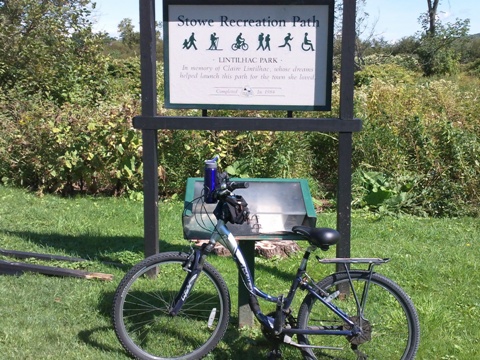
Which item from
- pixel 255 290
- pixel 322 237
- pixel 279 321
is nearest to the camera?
pixel 322 237

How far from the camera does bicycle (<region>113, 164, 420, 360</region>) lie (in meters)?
3.43

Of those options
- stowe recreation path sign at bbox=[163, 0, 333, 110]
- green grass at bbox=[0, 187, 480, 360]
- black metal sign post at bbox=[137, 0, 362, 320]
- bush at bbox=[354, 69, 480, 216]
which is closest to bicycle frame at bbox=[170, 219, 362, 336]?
green grass at bbox=[0, 187, 480, 360]

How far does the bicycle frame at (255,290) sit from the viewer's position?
11.2ft

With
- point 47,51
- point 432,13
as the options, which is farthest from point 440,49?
point 47,51

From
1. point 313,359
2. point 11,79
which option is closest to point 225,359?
point 313,359

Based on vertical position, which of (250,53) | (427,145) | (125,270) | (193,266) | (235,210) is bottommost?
(125,270)

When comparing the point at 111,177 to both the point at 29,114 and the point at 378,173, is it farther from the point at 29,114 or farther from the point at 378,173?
the point at 378,173

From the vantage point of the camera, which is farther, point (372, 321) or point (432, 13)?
point (432, 13)

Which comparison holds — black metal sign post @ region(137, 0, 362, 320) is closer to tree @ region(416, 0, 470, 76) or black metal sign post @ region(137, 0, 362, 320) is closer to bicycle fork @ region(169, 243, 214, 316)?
bicycle fork @ region(169, 243, 214, 316)

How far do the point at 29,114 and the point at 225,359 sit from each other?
19.9 ft

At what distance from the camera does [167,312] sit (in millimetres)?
3754

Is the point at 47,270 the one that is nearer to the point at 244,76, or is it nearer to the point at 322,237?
the point at 244,76

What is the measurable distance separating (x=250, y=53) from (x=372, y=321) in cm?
220

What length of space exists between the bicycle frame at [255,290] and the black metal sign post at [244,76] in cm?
112
